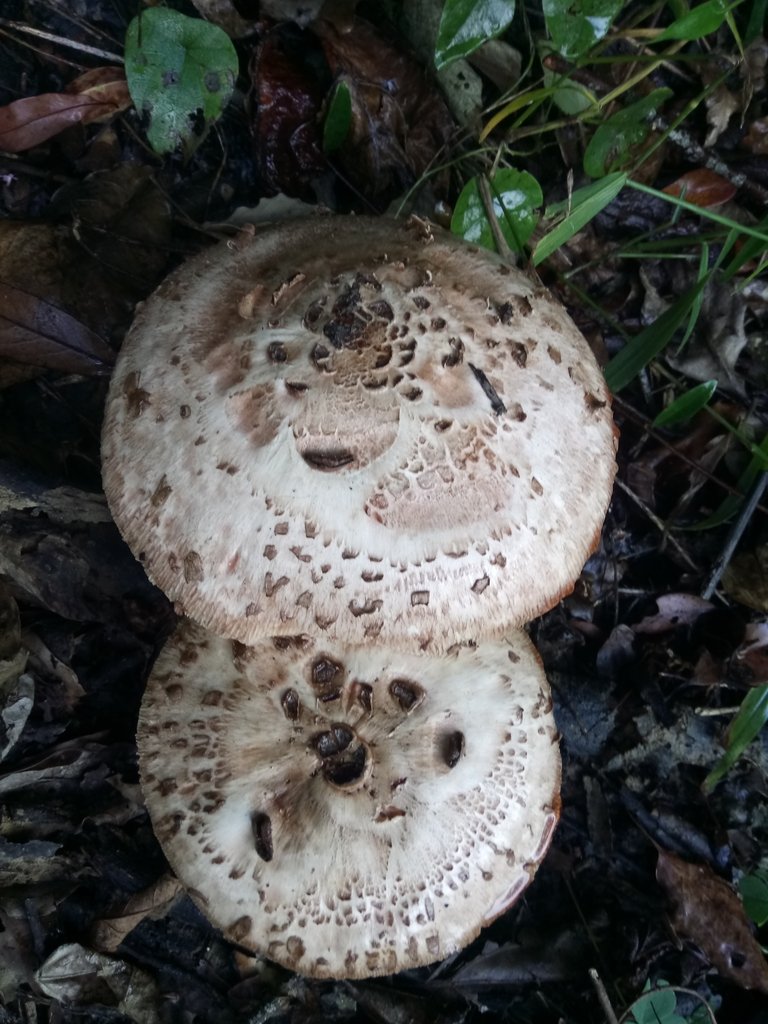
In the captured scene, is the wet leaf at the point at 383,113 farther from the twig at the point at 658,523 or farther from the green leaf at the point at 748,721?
the green leaf at the point at 748,721

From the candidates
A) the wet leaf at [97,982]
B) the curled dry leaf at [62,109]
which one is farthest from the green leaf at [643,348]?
the wet leaf at [97,982]

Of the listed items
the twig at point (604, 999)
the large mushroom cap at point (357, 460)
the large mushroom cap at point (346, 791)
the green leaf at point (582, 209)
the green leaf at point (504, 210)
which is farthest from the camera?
the twig at point (604, 999)

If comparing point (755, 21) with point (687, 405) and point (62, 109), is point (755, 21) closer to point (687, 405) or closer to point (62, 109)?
point (687, 405)

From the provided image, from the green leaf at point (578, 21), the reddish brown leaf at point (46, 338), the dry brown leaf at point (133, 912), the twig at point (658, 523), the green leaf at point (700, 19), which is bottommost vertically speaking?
the dry brown leaf at point (133, 912)

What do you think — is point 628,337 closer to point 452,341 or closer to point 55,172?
point 452,341

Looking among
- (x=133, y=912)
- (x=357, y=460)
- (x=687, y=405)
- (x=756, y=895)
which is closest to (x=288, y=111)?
(x=357, y=460)

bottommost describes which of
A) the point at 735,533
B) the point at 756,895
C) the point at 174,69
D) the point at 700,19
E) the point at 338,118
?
the point at 756,895

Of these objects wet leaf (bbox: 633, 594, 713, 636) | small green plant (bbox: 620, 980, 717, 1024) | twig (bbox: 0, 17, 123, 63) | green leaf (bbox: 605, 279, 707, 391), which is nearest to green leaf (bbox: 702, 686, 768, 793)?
wet leaf (bbox: 633, 594, 713, 636)
